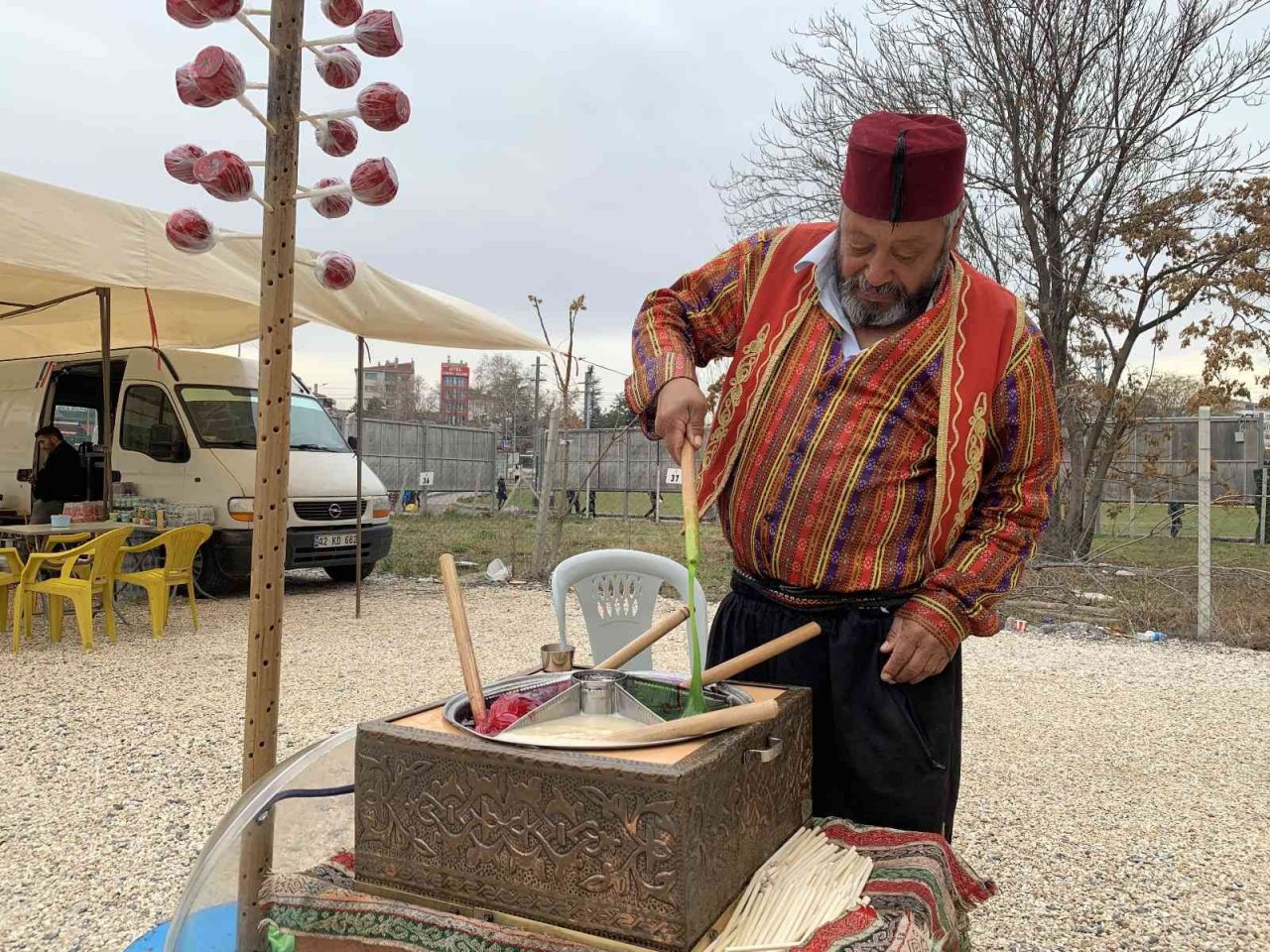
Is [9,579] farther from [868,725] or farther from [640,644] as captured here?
[868,725]

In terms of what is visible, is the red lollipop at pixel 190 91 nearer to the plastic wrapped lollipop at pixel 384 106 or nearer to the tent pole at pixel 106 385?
the plastic wrapped lollipop at pixel 384 106

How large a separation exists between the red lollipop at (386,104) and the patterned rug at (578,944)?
1135 mm

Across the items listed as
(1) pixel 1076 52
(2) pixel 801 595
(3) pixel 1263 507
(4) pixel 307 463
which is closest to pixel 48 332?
(4) pixel 307 463

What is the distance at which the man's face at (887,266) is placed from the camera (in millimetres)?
1427

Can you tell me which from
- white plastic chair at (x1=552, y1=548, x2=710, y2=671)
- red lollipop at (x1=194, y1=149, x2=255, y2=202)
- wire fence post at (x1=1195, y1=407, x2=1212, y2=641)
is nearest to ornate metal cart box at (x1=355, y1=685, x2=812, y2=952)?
red lollipop at (x1=194, y1=149, x2=255, y2=202)

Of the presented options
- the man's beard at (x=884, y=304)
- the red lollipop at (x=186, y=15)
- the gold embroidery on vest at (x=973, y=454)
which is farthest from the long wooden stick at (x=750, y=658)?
the red lollipop at (x=186, y=15)

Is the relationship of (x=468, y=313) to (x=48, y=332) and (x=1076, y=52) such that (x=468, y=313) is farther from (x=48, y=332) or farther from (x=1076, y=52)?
(x=1076, y=52)

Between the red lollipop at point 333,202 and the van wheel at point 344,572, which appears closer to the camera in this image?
the red lollipop at point 333,202

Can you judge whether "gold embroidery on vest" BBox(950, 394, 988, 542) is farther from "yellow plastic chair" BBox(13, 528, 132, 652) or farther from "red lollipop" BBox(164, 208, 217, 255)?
"yellow plastic chair" BBox(13, 528, 132, 652)

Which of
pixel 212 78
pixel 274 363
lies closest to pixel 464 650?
pixel 274 363

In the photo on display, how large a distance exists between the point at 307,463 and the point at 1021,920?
688cm

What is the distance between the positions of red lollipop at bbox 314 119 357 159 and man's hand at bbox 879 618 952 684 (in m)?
1.25

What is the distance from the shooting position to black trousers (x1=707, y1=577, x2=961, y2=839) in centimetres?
149

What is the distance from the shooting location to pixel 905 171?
1.37 m
